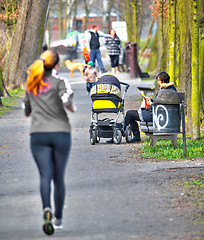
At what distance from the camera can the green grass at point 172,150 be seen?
454 inches

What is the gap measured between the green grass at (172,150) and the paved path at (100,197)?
0.31m

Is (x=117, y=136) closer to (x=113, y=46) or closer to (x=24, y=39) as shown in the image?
(x=24, y=39)

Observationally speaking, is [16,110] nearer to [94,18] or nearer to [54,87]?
[54,87]

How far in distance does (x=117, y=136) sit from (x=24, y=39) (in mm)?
15523

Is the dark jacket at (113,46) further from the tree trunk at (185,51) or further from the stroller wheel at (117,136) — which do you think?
the stroller wheel at (117,136)

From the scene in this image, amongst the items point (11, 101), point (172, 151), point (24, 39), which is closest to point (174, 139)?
point (172, 151)

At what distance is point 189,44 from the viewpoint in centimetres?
1488

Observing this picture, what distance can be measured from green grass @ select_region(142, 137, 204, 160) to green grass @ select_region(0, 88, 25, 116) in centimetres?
835

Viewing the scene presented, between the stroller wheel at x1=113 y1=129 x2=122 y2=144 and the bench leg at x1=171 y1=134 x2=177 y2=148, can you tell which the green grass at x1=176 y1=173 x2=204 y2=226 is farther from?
the stroller wheel at x1=113 y1=129 x2=122 y2=144

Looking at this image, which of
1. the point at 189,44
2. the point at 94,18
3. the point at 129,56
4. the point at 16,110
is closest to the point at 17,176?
the point at 189,44

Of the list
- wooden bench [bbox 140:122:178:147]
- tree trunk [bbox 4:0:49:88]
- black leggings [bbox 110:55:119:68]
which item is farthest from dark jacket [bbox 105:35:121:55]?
wooden bench [bbox 140:122:178:147]

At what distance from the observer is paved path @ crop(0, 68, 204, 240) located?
6.83 metres

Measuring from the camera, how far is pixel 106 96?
13258 mm

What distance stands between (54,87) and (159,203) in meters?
2.13
